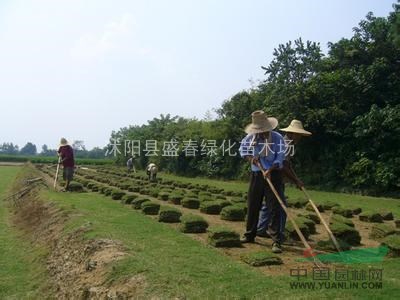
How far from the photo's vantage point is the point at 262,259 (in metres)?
5.93

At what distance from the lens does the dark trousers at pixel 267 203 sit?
6.92 metres

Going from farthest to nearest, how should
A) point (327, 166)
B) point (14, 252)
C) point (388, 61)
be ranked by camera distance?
point (327, 166) < point (388, 61) < point (14, 252)

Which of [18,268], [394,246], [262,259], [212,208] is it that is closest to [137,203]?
[212,208]

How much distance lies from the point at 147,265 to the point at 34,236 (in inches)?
230

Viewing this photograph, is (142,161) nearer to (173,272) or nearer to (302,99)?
(302,99)

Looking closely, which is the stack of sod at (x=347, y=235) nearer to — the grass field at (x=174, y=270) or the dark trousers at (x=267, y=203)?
the dark trousers at (x=267, y=203)

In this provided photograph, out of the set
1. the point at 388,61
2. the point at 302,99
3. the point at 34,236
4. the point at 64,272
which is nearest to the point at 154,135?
the point at 302,99

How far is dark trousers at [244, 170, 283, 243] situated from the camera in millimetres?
6918

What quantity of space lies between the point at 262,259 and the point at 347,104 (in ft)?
63.5

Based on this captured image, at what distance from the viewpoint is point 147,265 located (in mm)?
5723

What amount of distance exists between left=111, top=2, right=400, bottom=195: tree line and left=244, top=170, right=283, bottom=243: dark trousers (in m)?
13.9

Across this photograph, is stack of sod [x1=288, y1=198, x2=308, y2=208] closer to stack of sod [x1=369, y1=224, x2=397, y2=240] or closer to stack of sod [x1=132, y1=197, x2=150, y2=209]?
stack of sod [x1=132, y1=197, x2=150, y2=209]

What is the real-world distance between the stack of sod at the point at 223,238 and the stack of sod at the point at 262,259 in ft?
3.30

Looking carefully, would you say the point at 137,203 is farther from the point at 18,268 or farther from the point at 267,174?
the point at 267,174
